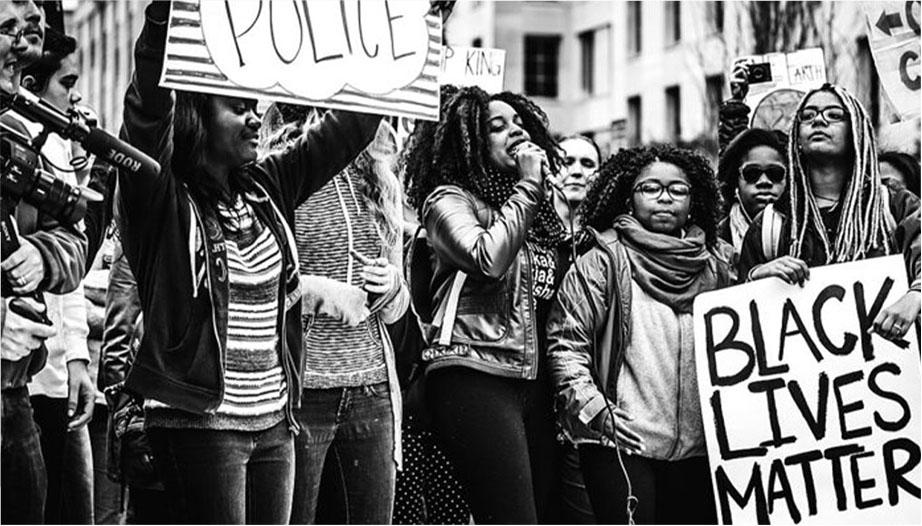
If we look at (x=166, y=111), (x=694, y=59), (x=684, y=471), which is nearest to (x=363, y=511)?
(x=684, y=471)

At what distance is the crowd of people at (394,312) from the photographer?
193 inches

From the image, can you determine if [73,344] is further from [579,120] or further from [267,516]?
[579,120]

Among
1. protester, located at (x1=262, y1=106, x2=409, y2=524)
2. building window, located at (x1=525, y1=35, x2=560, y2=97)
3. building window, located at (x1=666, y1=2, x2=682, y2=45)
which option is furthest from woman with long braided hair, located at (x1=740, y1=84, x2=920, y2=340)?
building window, located at (x1=525, y1=35, x2=560, y2=97)

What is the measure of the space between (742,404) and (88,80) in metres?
66.0

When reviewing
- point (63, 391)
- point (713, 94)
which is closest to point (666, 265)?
point (63, 391)

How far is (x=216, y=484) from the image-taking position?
4.87m

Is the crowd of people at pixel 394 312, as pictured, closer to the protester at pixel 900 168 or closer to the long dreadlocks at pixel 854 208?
the long dreadlocks at pixel 854 208

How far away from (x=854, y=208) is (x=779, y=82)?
2966 mm

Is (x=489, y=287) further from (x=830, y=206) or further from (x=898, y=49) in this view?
(x=898, y=49)

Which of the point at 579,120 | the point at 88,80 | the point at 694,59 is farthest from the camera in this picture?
the point at 88,80

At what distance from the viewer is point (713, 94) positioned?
93.7 feet

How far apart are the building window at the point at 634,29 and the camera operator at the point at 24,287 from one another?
33119 millimetres

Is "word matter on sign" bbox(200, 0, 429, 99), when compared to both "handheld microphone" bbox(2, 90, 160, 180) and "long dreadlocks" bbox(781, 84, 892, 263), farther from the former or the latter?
"long dreadlocks" bbox(781, 84, 892, 263)

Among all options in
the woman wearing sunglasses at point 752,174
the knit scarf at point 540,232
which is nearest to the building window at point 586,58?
the woman wearing sunglasses at point 752,174
